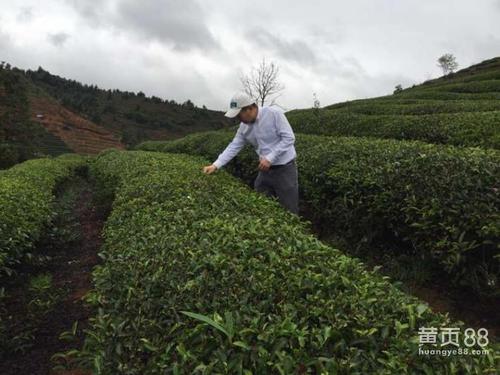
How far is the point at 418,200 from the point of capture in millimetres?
4555

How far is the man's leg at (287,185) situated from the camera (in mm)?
5664

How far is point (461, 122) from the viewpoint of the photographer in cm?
906

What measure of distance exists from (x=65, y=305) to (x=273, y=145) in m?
3.00

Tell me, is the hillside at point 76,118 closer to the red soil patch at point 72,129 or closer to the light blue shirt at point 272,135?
the red soil patch at point 72,129

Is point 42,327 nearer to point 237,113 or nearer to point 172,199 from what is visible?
point 172,199

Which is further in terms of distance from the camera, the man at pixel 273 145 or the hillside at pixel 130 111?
the hillside at pixel 130 111

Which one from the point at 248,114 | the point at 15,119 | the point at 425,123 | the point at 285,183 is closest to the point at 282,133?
the point at 248,114

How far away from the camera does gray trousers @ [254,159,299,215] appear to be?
5664 mm

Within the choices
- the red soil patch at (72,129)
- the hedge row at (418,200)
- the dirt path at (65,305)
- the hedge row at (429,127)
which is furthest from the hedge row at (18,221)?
the red soil patch at (72,129)

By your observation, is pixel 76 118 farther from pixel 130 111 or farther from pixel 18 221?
pixel 18 221

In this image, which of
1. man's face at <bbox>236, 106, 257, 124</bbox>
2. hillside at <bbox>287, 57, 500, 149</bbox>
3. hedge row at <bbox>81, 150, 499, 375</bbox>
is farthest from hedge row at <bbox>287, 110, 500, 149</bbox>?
hedge row at <bbox>81, 150, 499, 375</bbox>

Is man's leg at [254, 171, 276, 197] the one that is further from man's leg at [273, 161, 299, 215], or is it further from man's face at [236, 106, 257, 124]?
man's face at [236, 106, 257, 124]

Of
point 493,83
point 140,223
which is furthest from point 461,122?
point 493,83

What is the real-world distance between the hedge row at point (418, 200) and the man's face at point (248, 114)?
1376mm
